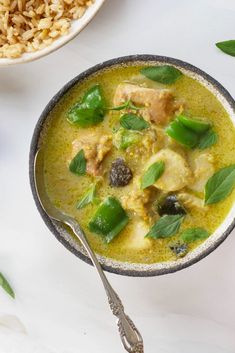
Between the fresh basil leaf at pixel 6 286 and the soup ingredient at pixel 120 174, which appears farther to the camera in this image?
the fresh basil leaf at pixel 6 286

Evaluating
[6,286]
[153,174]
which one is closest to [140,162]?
[153,174]

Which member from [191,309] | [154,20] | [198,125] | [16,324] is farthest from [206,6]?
[16,324]

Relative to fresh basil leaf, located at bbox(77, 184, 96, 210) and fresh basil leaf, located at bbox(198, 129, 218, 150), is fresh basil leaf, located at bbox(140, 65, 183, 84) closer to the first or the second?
fresh basil leaf, located at bbox(198, 129, 218, 150)

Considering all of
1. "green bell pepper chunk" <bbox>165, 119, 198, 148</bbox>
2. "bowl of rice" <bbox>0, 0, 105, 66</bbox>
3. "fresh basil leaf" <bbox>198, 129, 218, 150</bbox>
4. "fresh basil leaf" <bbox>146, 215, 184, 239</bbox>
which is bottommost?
"fresh basil leaf" <bbox>146, 215, 184, 239</bbox>

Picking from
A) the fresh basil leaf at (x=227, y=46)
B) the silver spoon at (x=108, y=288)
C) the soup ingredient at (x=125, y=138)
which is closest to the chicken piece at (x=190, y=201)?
the soup ingredient at (x=125, y=138)

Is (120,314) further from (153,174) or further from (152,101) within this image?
(152,101)

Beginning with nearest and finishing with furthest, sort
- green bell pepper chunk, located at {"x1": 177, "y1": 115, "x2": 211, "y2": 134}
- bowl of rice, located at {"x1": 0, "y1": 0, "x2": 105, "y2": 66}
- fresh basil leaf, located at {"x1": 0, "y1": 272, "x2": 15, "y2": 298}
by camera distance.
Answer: green bell pepper chunk, located at {"x1": 177, "y1": 115, "x2": 211, "y2": 134} < bowl of rice, located at {"x1": 0, "y1": 0, "x2": 105, "y2": 66} < fresh basil leaf, located at {"x1": 0, "y1": 272, "x2": 15, "y2": 298}

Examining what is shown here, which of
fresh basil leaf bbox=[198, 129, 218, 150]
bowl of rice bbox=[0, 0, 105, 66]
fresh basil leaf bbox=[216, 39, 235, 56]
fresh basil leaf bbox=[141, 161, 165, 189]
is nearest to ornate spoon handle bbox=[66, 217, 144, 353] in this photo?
fresh basil leaf bbox=[141, 161, 165, 189]

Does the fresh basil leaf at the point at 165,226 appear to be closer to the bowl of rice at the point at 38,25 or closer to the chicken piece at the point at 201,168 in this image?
the chicken piece at the point at 201,168
